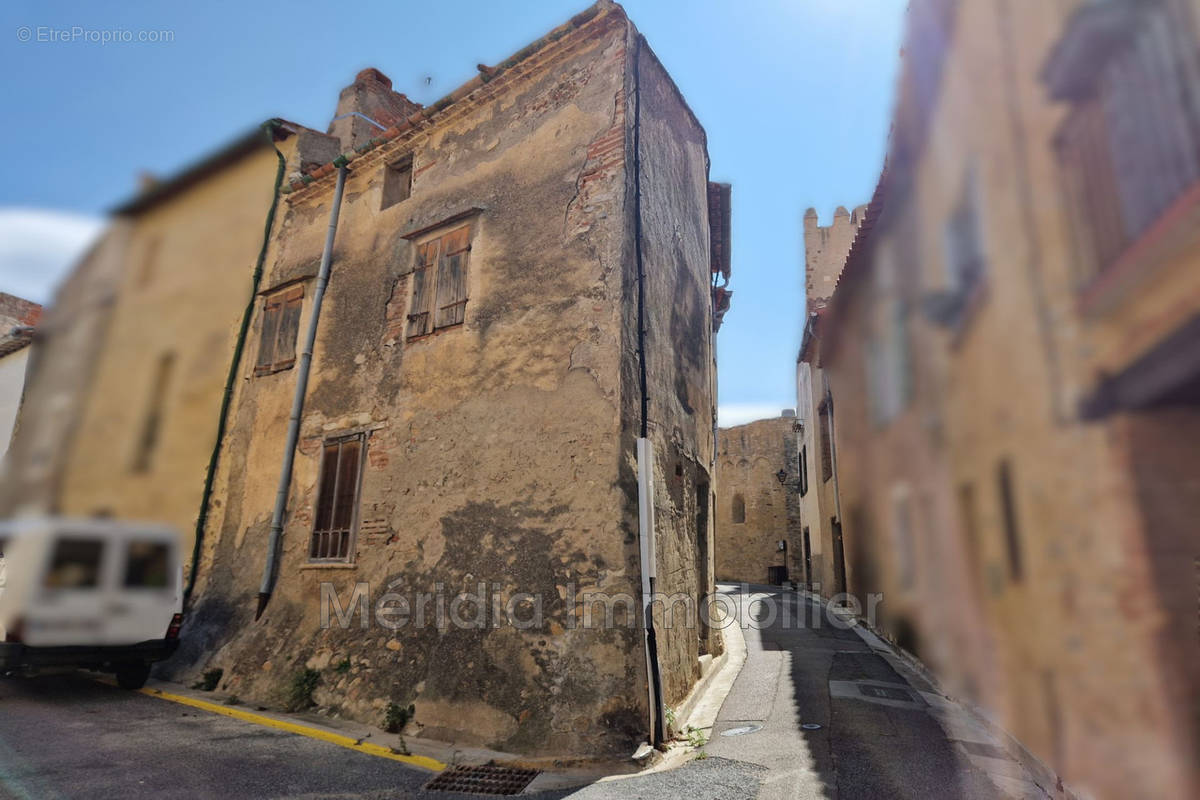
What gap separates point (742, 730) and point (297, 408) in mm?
5553

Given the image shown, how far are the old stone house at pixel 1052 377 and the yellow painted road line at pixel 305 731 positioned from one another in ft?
15.8

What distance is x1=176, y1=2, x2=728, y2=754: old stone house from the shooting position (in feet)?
16.8

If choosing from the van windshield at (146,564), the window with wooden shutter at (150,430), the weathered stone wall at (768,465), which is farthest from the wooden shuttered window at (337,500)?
the weathered stone wall at (768,465)

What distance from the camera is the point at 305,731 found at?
5348 millimetres

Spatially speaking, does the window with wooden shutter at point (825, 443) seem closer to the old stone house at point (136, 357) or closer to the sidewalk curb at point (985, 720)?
the sidewalk curb at point (985, 720)

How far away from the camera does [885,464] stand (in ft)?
1.70

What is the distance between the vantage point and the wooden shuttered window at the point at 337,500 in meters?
6.69

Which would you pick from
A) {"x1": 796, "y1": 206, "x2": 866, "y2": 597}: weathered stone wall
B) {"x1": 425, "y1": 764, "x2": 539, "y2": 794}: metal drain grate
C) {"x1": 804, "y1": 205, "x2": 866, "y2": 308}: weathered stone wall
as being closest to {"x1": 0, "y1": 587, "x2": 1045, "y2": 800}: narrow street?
{"x1": 425, "y1": 764, "x2": 539, "y2": 794}: metal drain grate

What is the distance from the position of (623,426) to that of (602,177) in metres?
2.33

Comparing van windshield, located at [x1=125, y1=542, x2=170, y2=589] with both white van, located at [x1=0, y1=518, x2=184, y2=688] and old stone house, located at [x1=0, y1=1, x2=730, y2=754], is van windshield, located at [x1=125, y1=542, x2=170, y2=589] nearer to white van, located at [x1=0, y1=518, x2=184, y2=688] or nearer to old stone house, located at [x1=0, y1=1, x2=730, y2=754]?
white van, located at [x1=0, y1=518, x2=184, y2=688]

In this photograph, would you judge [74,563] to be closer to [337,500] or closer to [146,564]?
[146,564]

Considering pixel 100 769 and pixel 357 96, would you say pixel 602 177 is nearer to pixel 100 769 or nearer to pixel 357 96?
pixel 100 769

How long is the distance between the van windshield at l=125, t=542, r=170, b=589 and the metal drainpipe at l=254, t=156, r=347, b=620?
11.1 ft

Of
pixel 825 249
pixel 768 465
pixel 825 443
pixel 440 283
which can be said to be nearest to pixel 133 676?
pixel 440 283
